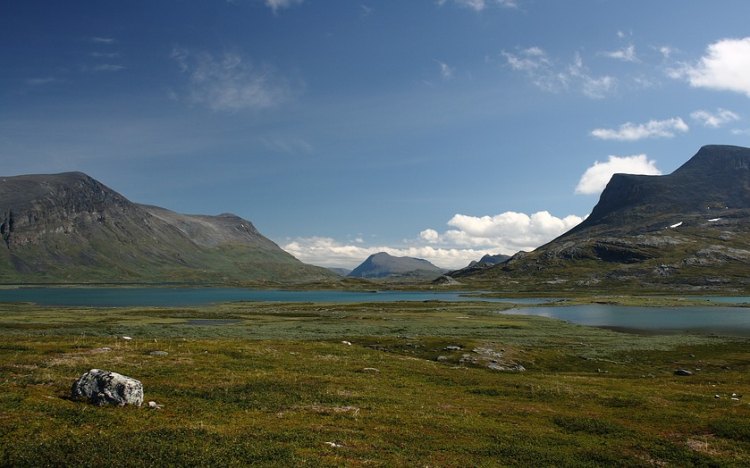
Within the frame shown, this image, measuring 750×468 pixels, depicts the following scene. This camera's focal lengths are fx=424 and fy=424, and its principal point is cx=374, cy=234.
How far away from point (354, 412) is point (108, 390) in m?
15.4

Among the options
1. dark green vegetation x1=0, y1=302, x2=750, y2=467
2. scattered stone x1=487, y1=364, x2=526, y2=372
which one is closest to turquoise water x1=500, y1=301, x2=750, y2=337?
dark green vegetation x1=0, y1=302, x2=750, y2=467

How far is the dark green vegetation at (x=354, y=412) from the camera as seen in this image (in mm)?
20094

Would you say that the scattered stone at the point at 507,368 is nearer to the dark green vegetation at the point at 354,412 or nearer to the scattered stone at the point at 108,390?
the dark green vegetation at the point at 354,412

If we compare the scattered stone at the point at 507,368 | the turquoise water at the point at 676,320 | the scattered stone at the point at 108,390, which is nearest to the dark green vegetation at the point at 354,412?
the scattered stone at the point at 507,368

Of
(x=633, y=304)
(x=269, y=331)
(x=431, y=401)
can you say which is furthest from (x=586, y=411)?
(x=633, y=304)

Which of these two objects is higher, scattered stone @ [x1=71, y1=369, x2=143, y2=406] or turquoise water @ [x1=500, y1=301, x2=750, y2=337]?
scattered stone @ [x1=71, y1=369, x2=143, y2=406]

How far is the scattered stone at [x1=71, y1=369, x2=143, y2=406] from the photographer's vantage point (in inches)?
1007

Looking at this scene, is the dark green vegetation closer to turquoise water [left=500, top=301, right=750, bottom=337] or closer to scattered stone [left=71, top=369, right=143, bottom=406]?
scattered stone [left=71, top=369, right=143, bottom=406]

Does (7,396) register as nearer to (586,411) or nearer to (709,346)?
(586,411)

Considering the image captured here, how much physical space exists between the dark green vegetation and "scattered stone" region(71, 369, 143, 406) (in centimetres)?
93

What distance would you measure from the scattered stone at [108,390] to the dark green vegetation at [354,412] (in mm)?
929

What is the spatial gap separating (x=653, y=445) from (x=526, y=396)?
1301cm

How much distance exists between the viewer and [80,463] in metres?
17.1

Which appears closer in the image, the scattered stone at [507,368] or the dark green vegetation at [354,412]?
the dark green vegetation at [354,412]
